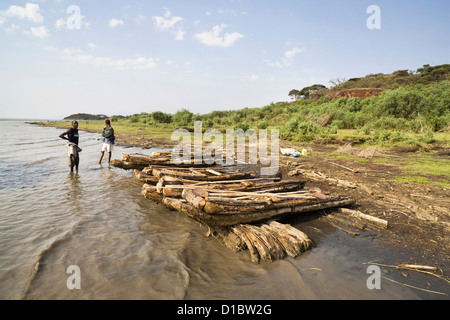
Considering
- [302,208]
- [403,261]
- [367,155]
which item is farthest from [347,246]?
[367,155]

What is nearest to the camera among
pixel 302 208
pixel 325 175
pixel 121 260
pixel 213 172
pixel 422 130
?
pixel 121 260

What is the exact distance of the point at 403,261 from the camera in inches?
166

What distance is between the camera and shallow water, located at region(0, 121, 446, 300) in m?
3.41

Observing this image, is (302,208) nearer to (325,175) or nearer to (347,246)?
(347,246)

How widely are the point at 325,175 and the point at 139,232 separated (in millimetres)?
8110

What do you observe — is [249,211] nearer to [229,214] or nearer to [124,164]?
[229,214]

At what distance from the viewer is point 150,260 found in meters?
4.19

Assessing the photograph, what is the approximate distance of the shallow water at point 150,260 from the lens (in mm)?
3410

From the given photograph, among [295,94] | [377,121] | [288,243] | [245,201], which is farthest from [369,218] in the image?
[295,94]

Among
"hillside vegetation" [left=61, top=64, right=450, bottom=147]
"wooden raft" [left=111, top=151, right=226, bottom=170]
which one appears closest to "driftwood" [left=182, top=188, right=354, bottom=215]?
"wooden raft" [left=111, top=151, right=226, bottom=170]

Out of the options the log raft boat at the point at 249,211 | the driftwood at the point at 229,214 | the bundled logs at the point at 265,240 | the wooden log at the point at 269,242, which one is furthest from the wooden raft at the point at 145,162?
the wooden log at the point at 269,242

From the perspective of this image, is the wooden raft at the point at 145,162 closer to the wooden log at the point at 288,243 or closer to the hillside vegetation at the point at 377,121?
the wooden log at the point at 288,243

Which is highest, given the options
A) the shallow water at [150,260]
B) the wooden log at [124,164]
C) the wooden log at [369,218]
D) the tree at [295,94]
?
the tree at [295,94]

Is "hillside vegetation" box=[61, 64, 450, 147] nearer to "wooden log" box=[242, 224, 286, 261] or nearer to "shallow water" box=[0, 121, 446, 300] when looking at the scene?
"shallow water" box=[0, 121, 446, 300]
